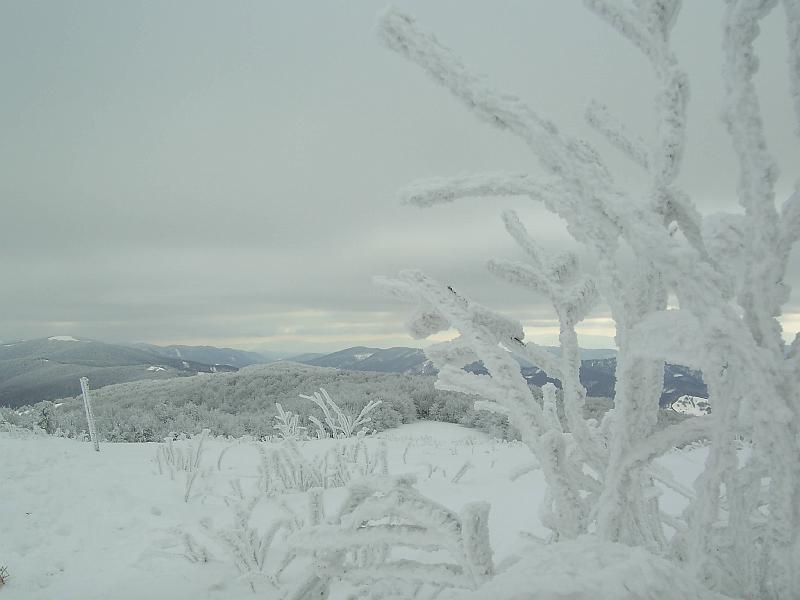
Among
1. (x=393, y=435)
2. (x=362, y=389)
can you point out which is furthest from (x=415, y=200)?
(x=362, y=389)

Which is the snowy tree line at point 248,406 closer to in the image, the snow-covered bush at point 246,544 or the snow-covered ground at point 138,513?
the snow-covered ground at point 138,513

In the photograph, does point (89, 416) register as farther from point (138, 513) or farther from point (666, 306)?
point (666, 306)

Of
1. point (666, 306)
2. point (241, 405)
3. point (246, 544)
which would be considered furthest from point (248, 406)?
point (666, 306)

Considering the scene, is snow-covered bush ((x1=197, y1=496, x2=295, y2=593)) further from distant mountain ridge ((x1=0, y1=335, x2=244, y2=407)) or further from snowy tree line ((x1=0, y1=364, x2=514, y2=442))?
distant mountain ridge ((x1=0, y1=335, x2=244, y2=407))

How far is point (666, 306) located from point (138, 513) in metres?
4.16

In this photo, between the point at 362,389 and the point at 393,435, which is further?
the point at 362,389

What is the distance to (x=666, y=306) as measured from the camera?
2.02 ft

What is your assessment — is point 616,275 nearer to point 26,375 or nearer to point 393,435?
point 393,435

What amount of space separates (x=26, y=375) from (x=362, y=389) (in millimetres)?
77345

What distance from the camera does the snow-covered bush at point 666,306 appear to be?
461mm

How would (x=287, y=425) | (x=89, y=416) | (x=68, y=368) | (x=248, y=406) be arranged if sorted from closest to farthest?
(x=287, y=425)
(x=89, y=416)
(x=248, y=406)
(x=68, y=368)

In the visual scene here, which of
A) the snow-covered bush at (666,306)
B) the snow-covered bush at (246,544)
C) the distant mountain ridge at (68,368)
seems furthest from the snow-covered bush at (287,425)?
the distant mountain ridge at (68,368)

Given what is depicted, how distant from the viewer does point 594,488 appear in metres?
0.70

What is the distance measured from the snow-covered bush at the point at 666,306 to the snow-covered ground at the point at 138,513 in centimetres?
Answer: 41
